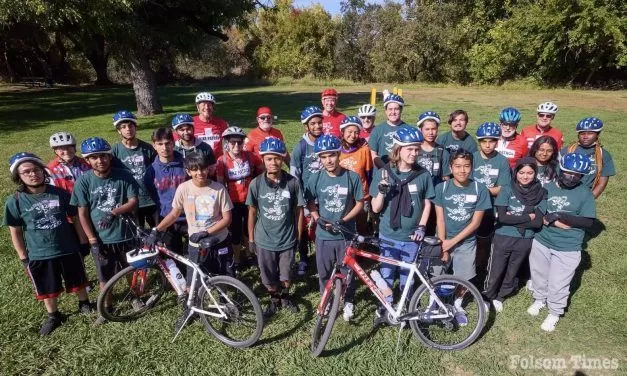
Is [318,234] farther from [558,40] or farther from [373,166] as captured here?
[558,40]

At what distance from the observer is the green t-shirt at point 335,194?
4.53m

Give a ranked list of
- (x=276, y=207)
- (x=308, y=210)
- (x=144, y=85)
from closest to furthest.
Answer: (x=276, y=207) < (x=308, y=210) < (x=144, y=85)

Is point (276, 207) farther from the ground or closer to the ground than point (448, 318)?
farther from the ground

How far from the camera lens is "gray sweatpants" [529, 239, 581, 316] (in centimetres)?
446

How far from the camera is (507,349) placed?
4.33m

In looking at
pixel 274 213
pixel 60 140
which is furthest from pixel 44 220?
pixel 274 213

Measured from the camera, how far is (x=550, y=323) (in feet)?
15.1

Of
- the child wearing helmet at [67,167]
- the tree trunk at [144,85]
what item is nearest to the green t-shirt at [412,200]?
the child wearing helmet at [67,167]

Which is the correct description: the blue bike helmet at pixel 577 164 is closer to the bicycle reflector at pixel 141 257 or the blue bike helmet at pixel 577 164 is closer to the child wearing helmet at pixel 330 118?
the child wearing helmet at pixel 330 118

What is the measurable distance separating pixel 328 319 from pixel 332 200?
1.29 meters

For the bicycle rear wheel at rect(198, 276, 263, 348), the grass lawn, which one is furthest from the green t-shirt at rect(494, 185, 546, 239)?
the bicycle rear wheel at rect(198, 276, 263, 348)

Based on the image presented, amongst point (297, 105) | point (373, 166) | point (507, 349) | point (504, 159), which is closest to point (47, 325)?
point (373, 166)

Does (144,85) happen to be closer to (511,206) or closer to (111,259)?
(111,259)

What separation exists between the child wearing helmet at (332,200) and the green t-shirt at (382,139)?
61.5 inches
